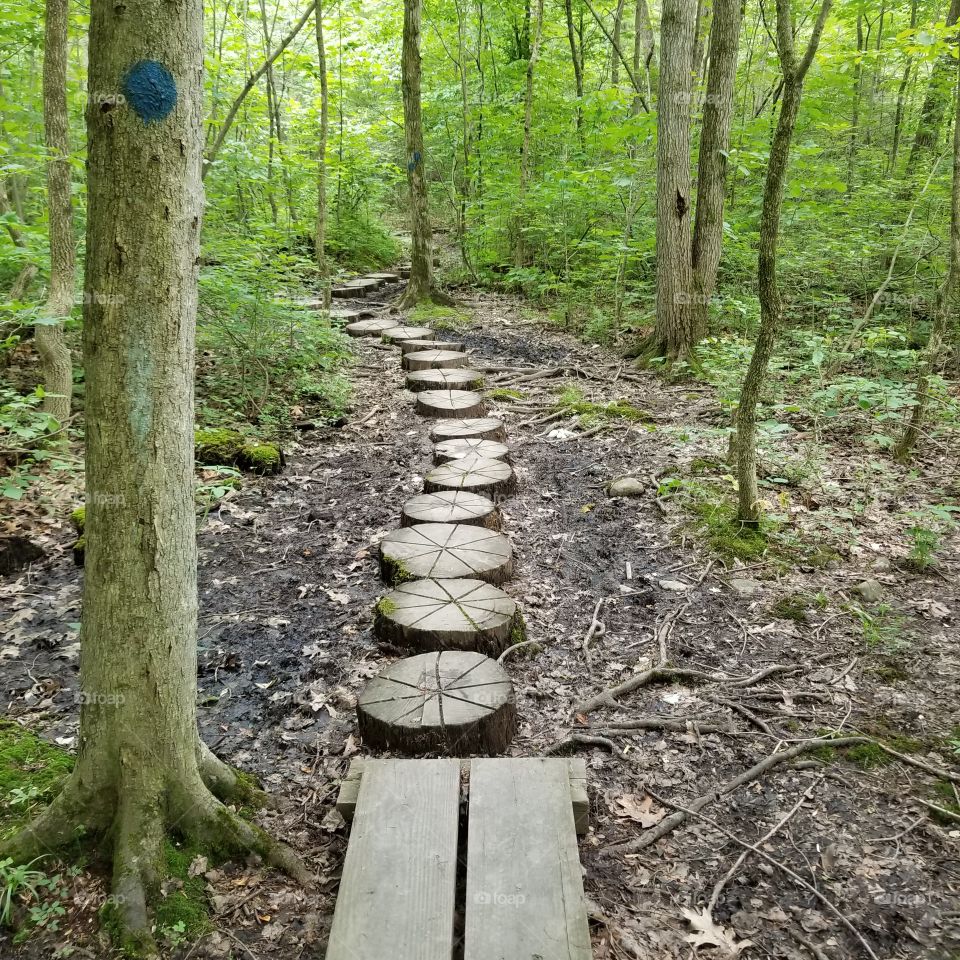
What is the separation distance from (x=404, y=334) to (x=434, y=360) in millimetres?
2013

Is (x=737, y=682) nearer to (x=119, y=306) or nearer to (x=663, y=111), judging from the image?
(x=119, y=306)

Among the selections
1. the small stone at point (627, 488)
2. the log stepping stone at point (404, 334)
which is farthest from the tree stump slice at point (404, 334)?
the small stone at point (627, 488)

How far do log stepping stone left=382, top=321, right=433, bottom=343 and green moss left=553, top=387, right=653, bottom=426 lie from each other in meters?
3.24

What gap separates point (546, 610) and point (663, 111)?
739 cm

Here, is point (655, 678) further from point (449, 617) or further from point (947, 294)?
point (947, 294)

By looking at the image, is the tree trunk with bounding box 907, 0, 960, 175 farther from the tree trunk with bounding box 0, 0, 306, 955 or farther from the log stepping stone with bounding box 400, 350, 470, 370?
the tree trunk with bounding box 0, 0, 306, 955

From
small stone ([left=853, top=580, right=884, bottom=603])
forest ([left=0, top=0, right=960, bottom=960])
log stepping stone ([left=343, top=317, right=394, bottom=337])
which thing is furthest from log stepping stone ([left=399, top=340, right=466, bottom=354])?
small stone ([left=853, top=580, right=884, bottom=603])

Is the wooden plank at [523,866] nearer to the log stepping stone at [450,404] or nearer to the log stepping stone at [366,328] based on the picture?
the log stepping stone at [450,404]

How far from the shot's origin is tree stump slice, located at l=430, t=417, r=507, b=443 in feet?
21.1

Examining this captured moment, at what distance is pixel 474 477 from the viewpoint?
5.36 metres

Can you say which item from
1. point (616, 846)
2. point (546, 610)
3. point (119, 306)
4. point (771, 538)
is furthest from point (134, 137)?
point (771, 538)

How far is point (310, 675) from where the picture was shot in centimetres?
366

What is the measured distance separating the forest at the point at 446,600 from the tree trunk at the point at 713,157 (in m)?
0.05

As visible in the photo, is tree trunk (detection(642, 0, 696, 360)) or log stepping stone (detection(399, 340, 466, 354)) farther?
log stepping stone (detection(399, 340, 466, 354))
